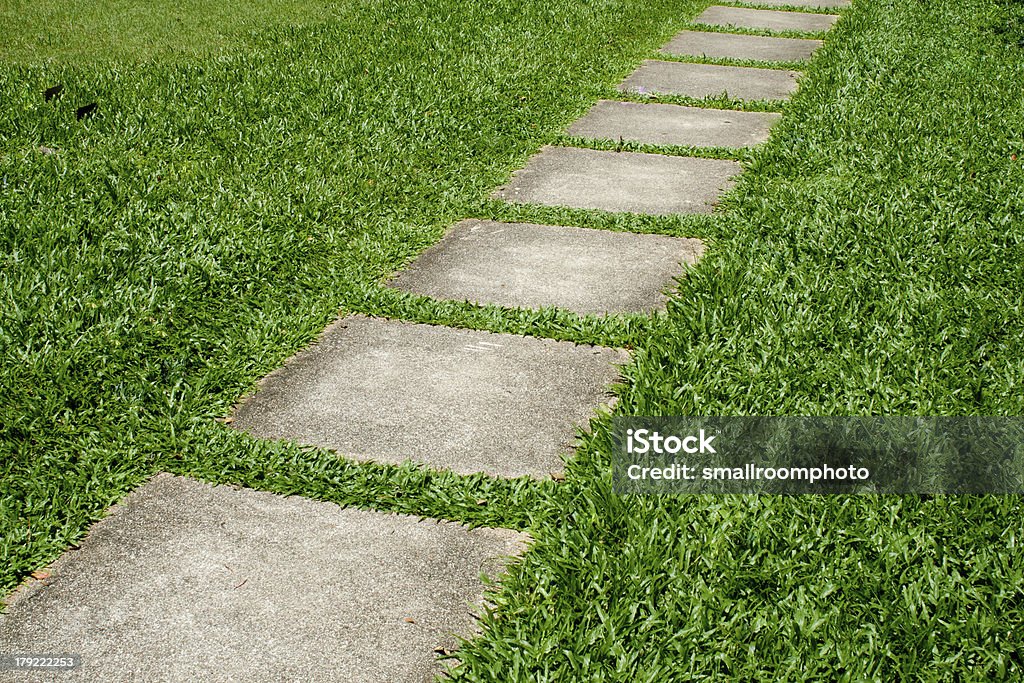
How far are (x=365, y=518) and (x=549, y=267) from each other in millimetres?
1842

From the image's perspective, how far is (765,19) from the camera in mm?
9852

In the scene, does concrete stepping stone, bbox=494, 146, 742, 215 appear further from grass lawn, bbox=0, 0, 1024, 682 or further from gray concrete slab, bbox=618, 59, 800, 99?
gray concrete slab, bbox=618, 59, 800, 99

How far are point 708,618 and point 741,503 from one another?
0.47m

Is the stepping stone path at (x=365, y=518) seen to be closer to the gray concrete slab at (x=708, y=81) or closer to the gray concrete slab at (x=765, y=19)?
the gray concrete slab at (x=708, y=81)

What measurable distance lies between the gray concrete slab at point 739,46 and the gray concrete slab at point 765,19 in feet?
1.61

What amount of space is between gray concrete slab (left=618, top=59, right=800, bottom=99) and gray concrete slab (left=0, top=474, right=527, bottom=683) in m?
5.14

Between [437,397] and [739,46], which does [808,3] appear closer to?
[739,46]

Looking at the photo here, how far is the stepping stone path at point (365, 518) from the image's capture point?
2.33 meters

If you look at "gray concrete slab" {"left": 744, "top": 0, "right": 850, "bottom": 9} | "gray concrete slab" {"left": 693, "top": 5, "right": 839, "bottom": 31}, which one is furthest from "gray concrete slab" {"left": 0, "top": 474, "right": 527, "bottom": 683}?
"gray concrete slab" {"left": 744, "top": 0, "right": 850, "bottom": 9}

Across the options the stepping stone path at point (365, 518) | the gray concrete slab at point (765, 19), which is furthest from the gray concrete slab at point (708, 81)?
the stepping stone path at point (365, 518)

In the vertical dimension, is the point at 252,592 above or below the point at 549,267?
below

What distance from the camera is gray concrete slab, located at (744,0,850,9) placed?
10500 millimetres

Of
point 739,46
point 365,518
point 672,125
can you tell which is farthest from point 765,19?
point 365,518

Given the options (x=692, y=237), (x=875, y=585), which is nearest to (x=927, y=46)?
(x=692, y=237)
